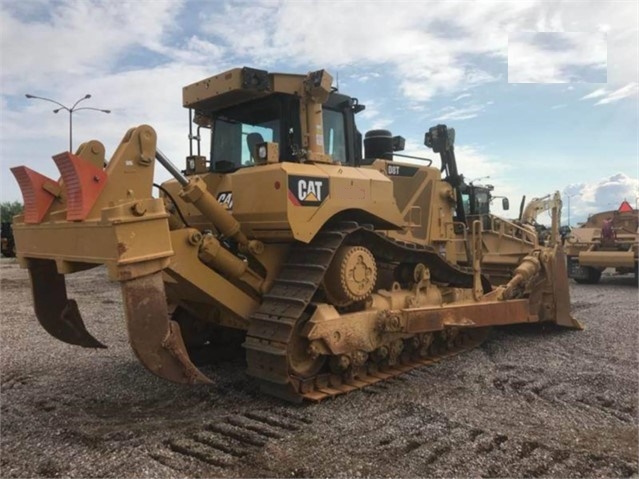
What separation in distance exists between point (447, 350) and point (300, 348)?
2.58 m

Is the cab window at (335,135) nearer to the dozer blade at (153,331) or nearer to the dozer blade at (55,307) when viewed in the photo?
the dozer blade at (153,331)

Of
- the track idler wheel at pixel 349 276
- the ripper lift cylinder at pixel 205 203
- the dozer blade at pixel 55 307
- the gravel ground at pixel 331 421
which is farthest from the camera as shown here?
the track idler wheel at pixel 349 276

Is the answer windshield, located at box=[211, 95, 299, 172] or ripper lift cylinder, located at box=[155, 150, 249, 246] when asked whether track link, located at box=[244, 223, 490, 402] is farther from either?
windshield, located at box=[211, 95, 299, 172]

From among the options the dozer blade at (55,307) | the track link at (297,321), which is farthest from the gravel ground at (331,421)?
the dozer blade at (55,307)

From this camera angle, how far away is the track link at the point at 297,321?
470 centimetres

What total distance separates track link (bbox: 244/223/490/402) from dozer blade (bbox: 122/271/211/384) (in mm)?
858

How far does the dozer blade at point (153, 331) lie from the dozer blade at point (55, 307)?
1769 millimetres

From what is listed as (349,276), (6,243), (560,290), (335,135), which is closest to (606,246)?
(560,290)

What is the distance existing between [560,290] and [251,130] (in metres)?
5.27

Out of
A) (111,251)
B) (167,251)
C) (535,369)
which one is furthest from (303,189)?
(535,369)

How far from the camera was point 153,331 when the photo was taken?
3.86 m

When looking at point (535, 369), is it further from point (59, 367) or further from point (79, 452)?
point (59, 367)

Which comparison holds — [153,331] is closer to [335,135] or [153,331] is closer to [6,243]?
[335,135]

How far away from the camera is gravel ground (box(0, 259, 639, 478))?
3.72 meters
